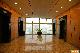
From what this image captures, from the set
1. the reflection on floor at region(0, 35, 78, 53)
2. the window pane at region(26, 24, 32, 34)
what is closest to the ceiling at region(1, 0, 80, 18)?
the reflection on floor at region(0, 35, 78, 53)

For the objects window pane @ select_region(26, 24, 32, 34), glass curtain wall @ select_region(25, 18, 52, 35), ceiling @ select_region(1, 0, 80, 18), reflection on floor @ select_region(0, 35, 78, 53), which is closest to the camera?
reflection on floor @ select_region(0, 35, 78, 53)

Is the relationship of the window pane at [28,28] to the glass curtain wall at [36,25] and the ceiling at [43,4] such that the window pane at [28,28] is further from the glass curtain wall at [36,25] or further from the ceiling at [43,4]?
the ceiling at [43,4]

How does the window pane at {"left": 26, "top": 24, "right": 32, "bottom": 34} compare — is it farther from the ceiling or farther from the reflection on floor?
the reflection on floor

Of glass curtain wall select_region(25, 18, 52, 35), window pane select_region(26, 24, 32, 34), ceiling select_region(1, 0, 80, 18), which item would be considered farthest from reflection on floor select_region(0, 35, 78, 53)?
glass curtain wall select_region(25, 18, 52, 35)

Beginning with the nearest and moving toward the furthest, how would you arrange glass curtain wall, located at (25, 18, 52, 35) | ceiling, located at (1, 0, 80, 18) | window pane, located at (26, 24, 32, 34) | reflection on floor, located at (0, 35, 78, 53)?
reflection on floor, located at (0, 35, 78, 53), ceiling, located at (1, 0, 80, 18), window pane, located at (26, 24, 32, 34), glass curtain wall, located at (25, 18, 52, 35)

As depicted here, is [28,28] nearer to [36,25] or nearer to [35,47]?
[36,25]

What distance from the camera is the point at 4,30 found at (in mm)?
13125

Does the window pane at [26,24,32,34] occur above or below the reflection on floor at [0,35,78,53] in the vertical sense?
above

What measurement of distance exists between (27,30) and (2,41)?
14570mm

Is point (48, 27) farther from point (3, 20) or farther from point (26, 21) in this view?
point (3, 20)

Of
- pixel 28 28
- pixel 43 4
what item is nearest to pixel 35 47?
pixel 43 4

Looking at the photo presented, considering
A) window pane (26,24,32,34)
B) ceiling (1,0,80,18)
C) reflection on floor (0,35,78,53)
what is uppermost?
ceiling (1,0,80,18)

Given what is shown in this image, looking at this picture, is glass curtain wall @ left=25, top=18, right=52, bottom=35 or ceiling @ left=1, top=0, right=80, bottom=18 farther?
glass curtain wall @ left=25, top=18, right=52, bottom=35

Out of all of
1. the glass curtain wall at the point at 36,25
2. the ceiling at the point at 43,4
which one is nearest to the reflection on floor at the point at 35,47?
the ceiling at the point at 43,4
